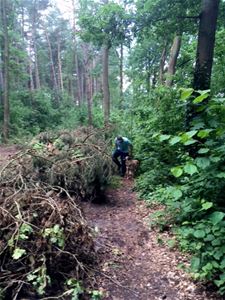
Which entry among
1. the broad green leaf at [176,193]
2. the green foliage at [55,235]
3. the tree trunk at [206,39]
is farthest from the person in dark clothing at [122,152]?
the broad green leaf at [176,193]

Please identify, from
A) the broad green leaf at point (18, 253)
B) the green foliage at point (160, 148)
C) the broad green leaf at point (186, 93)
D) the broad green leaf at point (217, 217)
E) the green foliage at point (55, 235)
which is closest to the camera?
the broad green leaf at point (186, 93)

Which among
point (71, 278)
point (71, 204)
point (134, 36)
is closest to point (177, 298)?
point (71, 278)

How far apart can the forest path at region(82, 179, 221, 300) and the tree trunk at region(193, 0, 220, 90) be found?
3.28m

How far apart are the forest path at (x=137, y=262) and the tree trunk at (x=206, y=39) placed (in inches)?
129

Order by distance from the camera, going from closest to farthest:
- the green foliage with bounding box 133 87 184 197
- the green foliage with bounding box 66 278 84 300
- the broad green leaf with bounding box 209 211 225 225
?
the broad green leaf with bounding box 209 211 225 225, the green foliage with bounding box 66 278 84 300, the green foliage with bounding box 133 87 184 197

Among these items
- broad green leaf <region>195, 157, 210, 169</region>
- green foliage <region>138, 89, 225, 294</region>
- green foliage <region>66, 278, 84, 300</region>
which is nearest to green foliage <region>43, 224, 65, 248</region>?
green foliage <region>66, 278, 84, 300</region>

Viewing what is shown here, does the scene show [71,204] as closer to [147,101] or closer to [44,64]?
[147,101]

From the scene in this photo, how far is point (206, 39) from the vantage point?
680 cm

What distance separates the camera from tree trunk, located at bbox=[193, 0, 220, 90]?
6.77m

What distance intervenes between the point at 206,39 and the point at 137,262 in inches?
198

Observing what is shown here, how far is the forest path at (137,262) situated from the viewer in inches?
151

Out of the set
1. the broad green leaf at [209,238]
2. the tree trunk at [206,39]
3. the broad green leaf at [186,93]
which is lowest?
the broad green leaf at [209,238]

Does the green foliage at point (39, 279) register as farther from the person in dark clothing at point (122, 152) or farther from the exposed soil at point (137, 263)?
the person in dark clothing at point (122, 152)

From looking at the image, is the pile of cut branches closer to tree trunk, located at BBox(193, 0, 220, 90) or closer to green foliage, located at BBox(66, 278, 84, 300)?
green foliage, located at BBox(66, 278, 84, 300)
